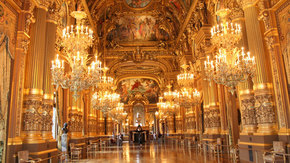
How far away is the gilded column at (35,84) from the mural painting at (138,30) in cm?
1516

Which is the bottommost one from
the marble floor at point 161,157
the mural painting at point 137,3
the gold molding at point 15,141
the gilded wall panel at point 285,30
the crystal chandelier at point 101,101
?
the marble floor at point 161,157

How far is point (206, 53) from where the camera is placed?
1395 cm

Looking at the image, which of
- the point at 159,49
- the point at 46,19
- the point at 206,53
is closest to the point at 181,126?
the point at 159,49

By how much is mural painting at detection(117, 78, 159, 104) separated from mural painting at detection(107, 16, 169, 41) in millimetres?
14002

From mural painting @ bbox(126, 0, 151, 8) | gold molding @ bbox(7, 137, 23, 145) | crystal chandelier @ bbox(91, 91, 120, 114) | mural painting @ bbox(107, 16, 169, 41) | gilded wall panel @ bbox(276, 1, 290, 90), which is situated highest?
mural painting @ bbox(126, 0, 151, 8)

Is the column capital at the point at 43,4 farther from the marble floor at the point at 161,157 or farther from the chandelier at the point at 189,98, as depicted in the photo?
the chandelier at the point at 189,98

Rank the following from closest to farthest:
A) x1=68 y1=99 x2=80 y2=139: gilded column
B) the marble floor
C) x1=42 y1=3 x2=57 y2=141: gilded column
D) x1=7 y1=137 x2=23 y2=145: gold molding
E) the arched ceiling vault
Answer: x1=7 y1=137 x2=23 y2=145: gold molding < x1=42 y1=3 x2=57 y2=141: gilded column < the marble floor < x1=68 y1=99 x2=80 y2=139: gilded column < the arched ceiling vault

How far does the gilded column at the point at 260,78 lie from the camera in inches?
298

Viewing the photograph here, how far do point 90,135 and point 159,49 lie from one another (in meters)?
11.4

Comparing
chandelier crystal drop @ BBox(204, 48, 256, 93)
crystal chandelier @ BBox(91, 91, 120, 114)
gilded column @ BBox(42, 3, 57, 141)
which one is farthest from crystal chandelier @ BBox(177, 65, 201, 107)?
gilded column @ BBox(42, 3, 57, 141)

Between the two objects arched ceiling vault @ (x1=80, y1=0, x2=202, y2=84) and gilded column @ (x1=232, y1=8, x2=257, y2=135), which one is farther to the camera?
arched ceiling vault @ (x1=80, y1=0, x2=202, y2=84)

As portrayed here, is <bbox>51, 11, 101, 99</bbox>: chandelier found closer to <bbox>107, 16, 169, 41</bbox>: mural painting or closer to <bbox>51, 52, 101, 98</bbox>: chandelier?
<bbox>51, 52, 101, 98</bbox>: chandelier

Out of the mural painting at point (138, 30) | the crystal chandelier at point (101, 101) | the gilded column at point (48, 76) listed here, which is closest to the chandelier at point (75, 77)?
the gilded column at point (48, 76)

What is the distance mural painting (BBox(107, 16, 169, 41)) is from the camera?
2319 centimetres
